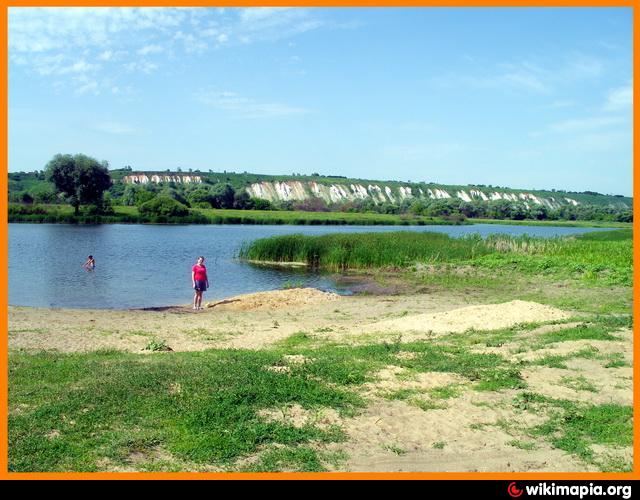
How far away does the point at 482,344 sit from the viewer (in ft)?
42.6

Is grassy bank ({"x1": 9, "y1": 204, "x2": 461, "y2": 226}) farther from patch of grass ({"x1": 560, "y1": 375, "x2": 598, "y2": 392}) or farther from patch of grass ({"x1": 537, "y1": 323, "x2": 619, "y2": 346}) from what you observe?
patch of grass ({"x1": 560, "y1": 375, "x2": 598, "y2": 392})

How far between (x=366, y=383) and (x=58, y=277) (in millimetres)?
24868

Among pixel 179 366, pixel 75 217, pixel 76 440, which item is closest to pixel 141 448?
pixel 76 440

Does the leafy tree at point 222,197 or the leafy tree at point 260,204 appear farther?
the leafy tree at point 260,204

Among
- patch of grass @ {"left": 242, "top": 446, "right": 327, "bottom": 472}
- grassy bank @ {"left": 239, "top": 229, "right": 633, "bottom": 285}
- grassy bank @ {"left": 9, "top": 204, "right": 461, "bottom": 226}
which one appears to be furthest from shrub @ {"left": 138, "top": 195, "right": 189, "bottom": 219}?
patch of grass @ {"left": 242, "top": 446, "right": 327, "bottom": 472}

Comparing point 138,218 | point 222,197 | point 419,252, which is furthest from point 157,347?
point 222,197

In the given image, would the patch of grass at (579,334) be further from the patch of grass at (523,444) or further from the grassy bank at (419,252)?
the grassy bank at (419,252)

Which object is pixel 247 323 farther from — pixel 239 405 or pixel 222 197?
pixel 222 197

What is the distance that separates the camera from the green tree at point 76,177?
84.2m

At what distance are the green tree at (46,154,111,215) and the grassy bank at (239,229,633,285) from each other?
50760 mm

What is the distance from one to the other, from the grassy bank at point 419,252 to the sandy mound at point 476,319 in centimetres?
1579

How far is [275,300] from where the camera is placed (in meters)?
22.5
